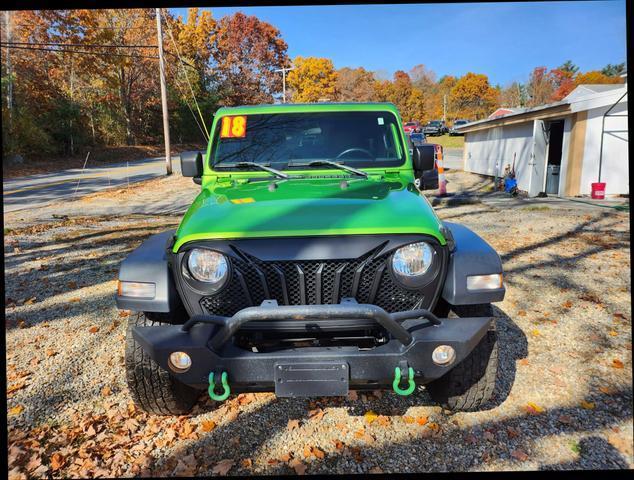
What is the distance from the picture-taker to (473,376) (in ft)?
8.48

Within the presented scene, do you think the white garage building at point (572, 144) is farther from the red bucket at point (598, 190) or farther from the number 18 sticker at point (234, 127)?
the number 18 sticker at point (234, 127)

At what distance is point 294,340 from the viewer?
7.43 ft

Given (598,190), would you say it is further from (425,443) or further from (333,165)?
(425,443)

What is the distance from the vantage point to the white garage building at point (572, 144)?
12367mm

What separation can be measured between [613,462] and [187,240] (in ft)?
8.53

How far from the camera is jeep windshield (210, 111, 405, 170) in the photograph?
3.37 metres

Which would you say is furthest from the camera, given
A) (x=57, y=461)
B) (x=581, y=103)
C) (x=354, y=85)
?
(x=354, y=85)

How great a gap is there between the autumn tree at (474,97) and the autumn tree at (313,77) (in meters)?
23.9

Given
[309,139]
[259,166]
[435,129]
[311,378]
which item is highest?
[435,129]

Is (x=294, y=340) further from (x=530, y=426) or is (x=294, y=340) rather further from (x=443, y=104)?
(x=443, y=104)

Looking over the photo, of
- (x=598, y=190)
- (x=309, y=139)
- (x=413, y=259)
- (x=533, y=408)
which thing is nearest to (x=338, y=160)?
(x=309, y=139)

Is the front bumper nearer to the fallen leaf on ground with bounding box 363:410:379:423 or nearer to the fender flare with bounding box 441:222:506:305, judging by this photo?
the fender flare with bounding box 441:222:506:305

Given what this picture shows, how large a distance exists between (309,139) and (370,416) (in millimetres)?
2077

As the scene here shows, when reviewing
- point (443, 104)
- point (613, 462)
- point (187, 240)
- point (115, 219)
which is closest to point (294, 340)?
point (187, 240)
